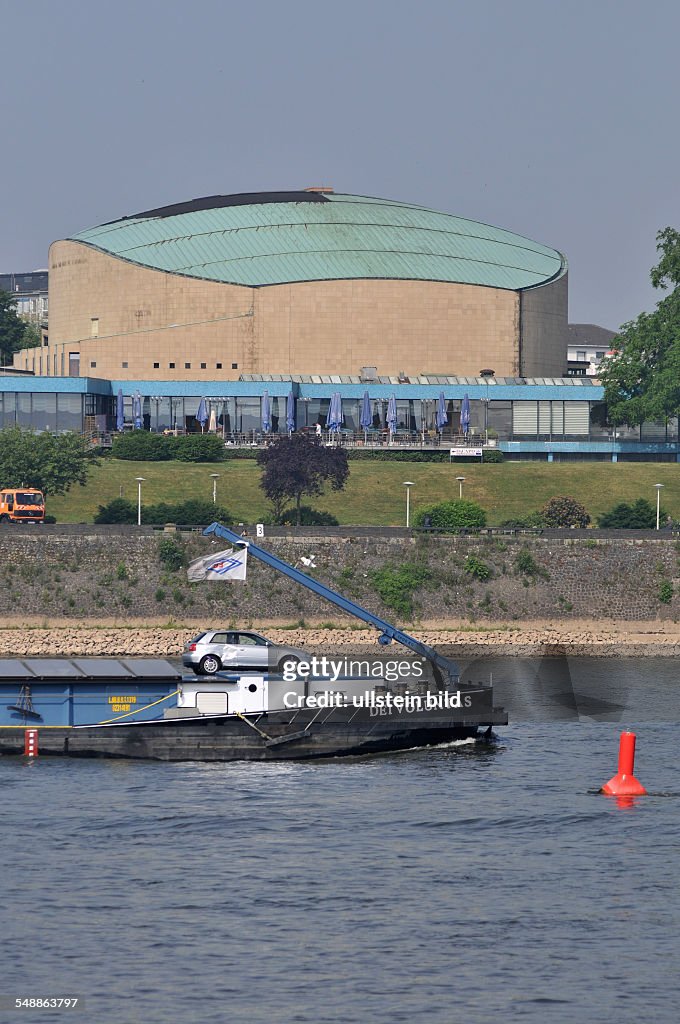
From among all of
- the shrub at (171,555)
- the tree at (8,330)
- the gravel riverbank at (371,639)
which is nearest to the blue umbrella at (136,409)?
the shrub at (171,555)

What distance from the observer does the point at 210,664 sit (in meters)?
53.8

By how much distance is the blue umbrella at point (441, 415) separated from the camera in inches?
4963

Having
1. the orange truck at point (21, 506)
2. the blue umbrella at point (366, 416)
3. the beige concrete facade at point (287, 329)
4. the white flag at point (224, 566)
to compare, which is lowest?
the white flag at point (224, 566)

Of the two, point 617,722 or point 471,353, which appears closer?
point 617,722

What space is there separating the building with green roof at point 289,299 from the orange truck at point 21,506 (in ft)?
136

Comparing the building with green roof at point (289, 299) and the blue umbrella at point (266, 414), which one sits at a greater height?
the building with green roof at point (289, 299)

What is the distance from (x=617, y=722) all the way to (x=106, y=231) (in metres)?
99.1

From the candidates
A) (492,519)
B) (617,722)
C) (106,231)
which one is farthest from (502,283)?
(617,722)

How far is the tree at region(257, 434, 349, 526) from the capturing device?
99938 mm

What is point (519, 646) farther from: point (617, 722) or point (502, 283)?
point (502, 283)

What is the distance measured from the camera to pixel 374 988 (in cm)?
2994

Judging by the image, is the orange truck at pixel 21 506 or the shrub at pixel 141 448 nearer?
the orange truck at pixel 21 506

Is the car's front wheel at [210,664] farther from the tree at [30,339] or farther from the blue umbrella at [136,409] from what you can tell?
the tree at [30,339]

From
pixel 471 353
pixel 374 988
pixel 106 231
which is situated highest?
pixel 106 231
